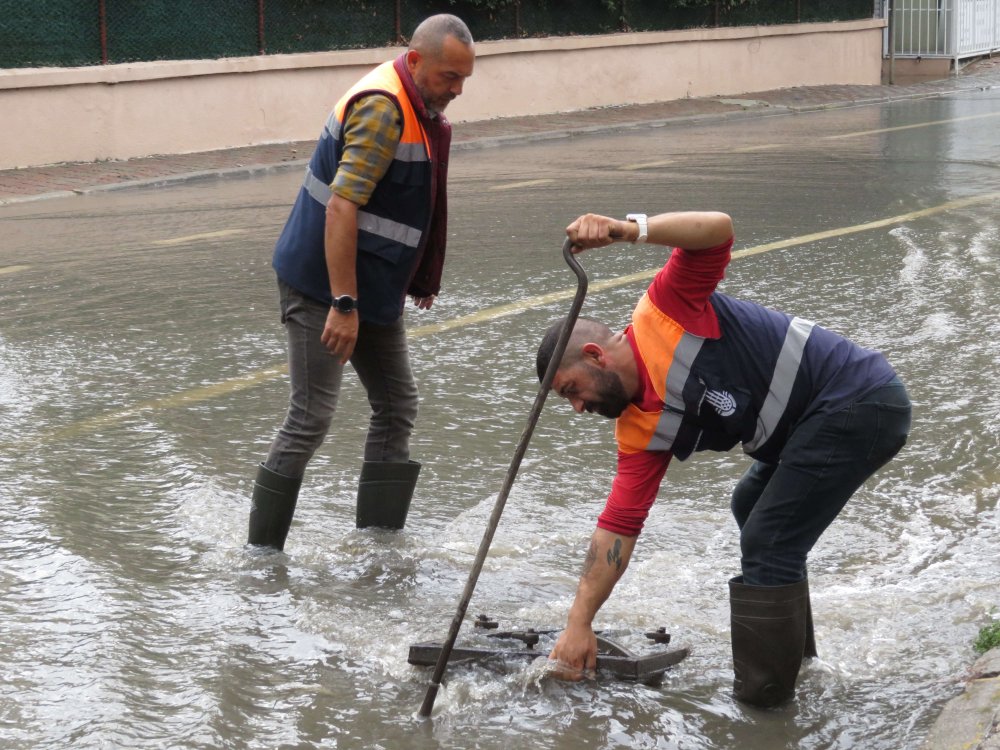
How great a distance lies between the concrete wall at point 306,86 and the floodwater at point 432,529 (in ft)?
18.0

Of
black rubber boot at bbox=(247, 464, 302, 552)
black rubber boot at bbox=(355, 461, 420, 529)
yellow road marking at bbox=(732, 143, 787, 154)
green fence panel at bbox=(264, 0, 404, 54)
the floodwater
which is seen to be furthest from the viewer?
green fence panel at bbox=(264, 0, 404, 54)

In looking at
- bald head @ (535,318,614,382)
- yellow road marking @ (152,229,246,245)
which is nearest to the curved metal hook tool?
bald head @ (535,318,614,382)

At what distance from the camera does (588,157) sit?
1555cm

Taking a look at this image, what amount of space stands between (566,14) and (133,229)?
38.9ft

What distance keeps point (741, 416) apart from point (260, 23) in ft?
49.2

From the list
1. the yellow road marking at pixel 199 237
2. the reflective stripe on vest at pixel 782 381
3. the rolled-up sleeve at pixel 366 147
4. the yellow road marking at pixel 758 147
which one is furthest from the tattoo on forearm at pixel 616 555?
the yellow road marking at pixel 758 147

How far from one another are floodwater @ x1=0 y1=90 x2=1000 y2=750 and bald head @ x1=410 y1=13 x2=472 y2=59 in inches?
65.1

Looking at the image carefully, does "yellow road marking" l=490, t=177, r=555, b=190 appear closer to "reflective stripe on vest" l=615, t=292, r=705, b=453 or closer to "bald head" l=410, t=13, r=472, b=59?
"bald head" l=410, t=13, r=472, b=59

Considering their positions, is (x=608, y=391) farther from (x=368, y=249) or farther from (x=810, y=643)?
(x=368, y=249)

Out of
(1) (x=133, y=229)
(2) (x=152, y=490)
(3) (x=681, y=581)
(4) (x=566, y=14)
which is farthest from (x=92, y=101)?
(3) (x=681, y=581)

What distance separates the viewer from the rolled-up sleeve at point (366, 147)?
13.5 feet

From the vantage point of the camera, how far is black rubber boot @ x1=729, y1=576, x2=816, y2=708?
3.53 m

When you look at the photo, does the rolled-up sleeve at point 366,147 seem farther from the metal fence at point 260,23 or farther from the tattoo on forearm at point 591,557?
the metal fence at point 260,23

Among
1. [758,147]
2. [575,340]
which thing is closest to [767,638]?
[575,340]
